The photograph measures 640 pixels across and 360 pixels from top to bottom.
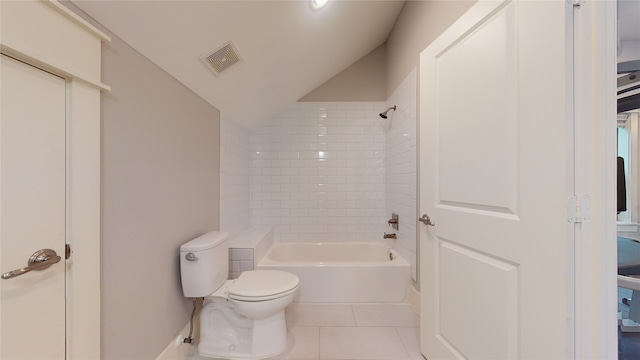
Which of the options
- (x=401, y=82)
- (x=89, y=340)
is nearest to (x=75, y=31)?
(x=89, y=340)

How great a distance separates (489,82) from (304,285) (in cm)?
197

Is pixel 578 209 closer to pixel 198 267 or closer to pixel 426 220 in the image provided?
pixel 426 220

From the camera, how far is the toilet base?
1471mm

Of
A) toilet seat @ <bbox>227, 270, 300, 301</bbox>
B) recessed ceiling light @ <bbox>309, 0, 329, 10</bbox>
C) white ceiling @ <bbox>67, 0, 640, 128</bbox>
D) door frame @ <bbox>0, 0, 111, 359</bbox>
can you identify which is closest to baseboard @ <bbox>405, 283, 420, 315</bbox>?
toilet seat @ <bbox>227, 270, 300, 301</bbox>

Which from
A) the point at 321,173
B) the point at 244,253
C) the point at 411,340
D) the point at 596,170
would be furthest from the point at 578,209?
the point at 321,173

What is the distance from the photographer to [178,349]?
1.40m

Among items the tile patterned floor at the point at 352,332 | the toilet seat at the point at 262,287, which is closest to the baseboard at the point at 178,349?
the tile patterned floor at the point at 352,332

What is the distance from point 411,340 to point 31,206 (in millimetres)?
2054

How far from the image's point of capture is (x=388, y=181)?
2.74 m

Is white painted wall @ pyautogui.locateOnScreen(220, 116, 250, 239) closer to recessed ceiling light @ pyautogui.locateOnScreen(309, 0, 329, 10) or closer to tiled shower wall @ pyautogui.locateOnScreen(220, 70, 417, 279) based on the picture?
tiled shower wall @ pyautogui.locateOnScreen(220, 70, 417, 279)

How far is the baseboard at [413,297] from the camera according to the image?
193 cm

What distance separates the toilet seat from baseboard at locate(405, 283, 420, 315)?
3.56 ft

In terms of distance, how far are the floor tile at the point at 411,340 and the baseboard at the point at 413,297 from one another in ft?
0.65

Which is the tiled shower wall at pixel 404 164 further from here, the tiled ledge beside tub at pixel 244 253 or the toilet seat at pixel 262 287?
the tiled ledge beside tub at pixel 244 253
